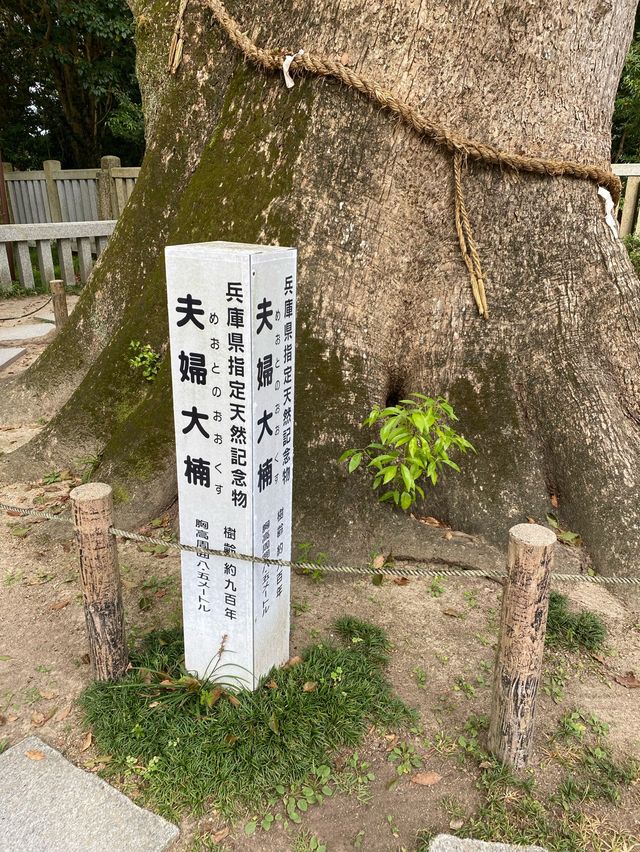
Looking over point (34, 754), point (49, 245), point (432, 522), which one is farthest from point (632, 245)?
point (34, 754)

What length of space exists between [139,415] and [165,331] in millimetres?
638

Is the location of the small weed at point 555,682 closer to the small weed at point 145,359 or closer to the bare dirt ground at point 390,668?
the bare dirt ground at point 390,668

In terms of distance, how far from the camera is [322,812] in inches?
90.2

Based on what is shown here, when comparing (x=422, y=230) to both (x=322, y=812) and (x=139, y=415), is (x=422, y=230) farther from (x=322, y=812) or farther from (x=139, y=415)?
(x=322, y=812)

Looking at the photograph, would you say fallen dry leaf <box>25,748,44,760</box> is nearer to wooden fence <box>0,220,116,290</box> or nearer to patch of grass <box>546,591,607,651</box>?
patch of grass <box>546,591,607,651</box>

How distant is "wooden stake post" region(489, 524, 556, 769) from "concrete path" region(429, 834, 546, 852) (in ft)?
1.06

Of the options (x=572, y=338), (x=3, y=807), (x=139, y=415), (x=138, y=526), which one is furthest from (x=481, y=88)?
(x=3, y=807)

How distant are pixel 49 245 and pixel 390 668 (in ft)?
31.7

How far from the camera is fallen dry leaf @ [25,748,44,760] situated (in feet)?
8.12

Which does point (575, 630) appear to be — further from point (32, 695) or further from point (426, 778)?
point (32, 695)

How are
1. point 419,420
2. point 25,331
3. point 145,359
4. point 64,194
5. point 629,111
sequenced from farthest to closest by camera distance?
point 629,111 < point 64,194 < point 25,331 < point 145,359 < point 419,420

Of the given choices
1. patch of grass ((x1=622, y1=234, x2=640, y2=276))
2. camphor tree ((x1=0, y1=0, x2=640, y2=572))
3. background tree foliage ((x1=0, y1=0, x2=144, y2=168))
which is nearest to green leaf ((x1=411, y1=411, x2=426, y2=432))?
camphor tree ((x1=0, y1=0, x2=640, y2=572))

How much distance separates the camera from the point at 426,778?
2.41m

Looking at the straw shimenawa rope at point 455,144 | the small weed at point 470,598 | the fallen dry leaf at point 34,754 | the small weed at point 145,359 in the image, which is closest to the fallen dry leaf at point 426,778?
the small weed at point 470,598
